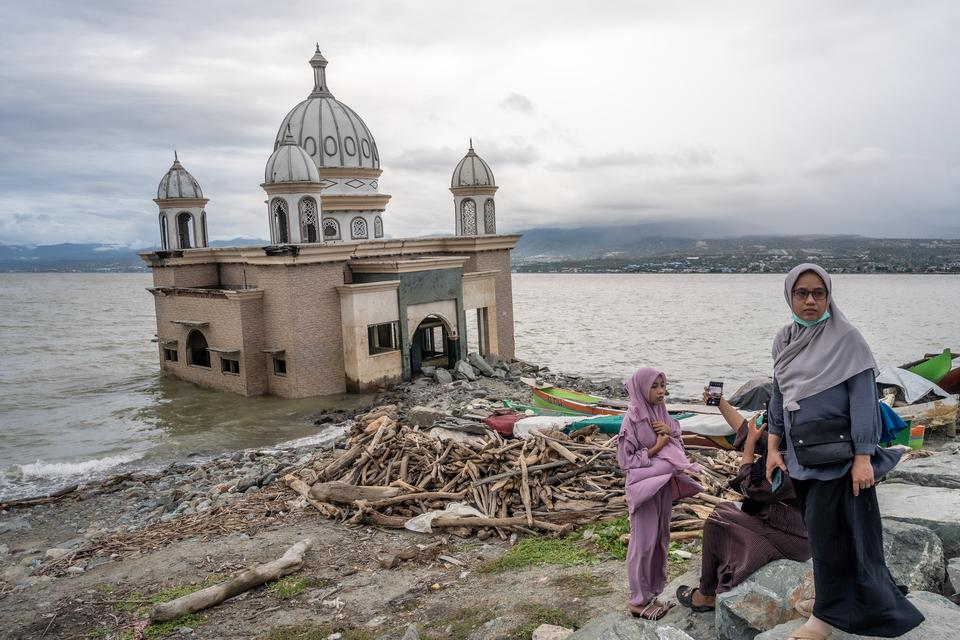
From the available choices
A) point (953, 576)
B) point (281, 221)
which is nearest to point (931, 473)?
point (953, 576)

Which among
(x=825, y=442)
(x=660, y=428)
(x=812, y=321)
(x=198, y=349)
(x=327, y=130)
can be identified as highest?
(x=327, y=130)

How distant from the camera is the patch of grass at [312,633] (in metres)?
6.29

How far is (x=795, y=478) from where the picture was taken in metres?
4.05

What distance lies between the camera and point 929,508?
213 inches

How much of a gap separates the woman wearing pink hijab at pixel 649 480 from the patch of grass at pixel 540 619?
0.70 metres

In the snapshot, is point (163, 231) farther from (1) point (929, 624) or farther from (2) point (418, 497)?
(1) point (929, 624)

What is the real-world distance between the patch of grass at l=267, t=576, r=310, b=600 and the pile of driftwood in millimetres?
1668

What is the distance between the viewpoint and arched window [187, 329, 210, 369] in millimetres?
26742

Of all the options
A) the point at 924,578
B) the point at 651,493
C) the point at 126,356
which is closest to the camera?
the point at 924,578

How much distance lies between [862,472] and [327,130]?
26568mm

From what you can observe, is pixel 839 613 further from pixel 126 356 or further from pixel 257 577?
pixel 126 356

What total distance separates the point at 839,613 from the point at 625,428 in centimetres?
200

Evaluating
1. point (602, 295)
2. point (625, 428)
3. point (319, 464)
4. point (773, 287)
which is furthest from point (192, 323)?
point (773, 287)

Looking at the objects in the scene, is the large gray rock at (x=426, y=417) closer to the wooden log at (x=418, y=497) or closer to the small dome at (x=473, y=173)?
the wooden log at (x=418, y=497)
